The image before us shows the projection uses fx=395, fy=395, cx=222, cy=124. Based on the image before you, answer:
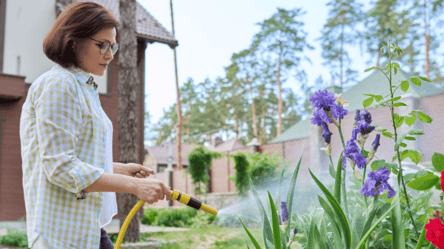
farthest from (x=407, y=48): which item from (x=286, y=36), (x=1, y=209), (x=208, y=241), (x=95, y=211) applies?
(x=95, y=211)

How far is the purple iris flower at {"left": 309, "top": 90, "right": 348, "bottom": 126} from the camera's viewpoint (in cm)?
131

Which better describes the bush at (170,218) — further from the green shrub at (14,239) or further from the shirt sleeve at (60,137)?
the shirt sleeve at (60,137)

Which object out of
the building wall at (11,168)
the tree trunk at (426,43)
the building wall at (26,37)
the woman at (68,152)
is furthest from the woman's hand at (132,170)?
the tree trunk at (426,43)

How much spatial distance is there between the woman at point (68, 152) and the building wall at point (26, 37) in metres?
8.52

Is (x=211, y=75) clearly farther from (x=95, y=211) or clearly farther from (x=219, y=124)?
(x=95, y=211)

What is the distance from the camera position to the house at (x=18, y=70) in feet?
27.3

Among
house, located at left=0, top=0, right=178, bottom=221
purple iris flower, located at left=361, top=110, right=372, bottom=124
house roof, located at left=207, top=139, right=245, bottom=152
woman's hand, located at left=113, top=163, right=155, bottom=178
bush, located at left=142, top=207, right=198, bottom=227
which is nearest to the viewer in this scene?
purple iris flower, located at left=361, top=110, right=372, bottom=124

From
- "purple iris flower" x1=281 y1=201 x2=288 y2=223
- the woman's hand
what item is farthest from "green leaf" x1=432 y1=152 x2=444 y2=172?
the woman's hand

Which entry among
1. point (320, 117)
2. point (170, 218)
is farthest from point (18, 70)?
point (320, 117)

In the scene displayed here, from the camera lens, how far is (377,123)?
13.5 metres

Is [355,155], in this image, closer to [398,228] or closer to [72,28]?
[398,228]

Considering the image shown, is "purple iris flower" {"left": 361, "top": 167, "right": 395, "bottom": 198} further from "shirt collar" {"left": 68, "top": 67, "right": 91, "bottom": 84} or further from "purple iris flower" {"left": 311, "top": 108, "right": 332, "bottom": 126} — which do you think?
"shirt collar" {"left": 68, "top": 67, "right": 91, "bottom": 84}

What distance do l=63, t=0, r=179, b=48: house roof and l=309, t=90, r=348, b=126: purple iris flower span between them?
352 inches

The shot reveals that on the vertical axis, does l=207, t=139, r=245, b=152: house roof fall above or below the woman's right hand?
above
